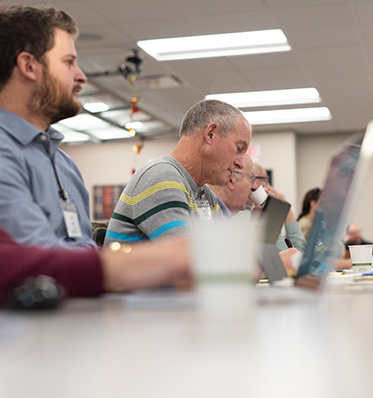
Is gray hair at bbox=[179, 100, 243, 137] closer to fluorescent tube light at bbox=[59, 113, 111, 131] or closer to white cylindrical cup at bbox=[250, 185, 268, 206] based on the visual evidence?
white cylindrical cup at bbox=[250, 185, 268, 206]

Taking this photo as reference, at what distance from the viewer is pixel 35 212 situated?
1078mm

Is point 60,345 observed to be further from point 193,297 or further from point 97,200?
point 97,200

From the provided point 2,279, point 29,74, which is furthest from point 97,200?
point 2,279

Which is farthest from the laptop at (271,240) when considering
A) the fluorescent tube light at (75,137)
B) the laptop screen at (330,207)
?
the fluorescent tube light at (75,137)

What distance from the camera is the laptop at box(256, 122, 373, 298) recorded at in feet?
2.43

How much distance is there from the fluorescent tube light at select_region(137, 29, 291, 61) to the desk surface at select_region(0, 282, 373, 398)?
4.30m

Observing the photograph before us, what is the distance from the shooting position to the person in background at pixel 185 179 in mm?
1620

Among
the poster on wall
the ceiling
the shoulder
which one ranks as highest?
the ceiling

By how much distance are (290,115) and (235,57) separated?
2768mm

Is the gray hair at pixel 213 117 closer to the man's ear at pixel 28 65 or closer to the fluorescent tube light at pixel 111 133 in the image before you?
the man's ear at pixel 28 65

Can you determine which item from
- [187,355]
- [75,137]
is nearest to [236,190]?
[187,355]

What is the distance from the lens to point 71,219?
1247mm

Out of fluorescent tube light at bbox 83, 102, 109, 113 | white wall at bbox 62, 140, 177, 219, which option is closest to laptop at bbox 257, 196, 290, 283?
fluorescent tube light at bbox 83, 102, 109, 113

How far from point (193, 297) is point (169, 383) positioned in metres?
0.37
